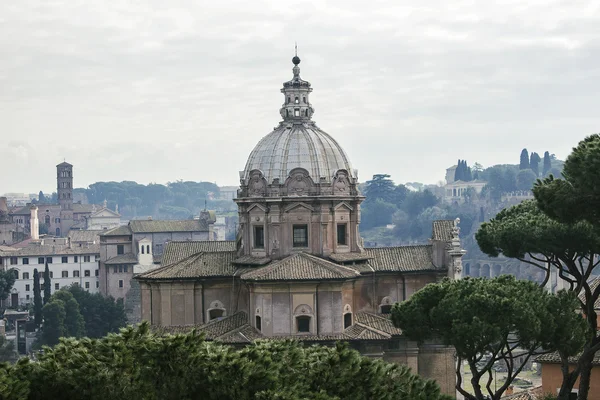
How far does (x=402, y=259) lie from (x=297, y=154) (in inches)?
212

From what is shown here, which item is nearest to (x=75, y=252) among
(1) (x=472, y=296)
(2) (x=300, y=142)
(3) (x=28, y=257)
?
(3) (x=28, y=257)

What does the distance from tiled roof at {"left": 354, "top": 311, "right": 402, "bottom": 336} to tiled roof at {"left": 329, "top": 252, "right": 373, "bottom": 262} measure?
1883 mm

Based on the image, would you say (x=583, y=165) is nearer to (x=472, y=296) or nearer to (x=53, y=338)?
(x=472, y=296)

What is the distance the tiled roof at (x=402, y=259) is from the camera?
1626 inches

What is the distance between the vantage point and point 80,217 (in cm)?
15750

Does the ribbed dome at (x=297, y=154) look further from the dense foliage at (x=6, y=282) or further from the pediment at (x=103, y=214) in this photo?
the pediment at (x=103, y=214)

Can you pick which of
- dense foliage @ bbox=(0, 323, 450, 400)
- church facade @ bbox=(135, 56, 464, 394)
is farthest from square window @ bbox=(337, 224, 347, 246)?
dense foliage @ bbox=(0, 323, 450, 400)

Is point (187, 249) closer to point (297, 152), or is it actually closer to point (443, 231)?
point (297, 152)

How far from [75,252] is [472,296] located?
79.1 meters

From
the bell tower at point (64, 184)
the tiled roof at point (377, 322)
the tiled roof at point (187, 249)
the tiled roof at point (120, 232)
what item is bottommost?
the tiled roof at point (377, 322)

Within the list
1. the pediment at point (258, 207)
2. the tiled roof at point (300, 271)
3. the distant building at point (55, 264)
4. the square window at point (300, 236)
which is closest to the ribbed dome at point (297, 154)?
the pediment at point (258, 207)

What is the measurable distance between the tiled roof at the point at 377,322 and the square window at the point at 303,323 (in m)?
2.15

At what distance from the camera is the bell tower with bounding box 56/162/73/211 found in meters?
154

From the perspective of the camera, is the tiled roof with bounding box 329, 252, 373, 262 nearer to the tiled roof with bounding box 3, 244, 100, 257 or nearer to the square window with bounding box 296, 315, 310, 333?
the square window with bounding box 296, 315, 310, 333
